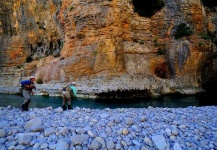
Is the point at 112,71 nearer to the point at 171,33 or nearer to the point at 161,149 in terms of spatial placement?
the point at 171,33

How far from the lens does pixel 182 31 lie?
94.9 feet

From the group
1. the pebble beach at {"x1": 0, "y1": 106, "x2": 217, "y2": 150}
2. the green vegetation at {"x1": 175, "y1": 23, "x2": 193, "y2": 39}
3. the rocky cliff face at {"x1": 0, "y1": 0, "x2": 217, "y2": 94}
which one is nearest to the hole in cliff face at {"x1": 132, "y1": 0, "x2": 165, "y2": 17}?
the rocky cliff face at {"x1": 0, "y1": 0, "x2": 217, "y2": 94}

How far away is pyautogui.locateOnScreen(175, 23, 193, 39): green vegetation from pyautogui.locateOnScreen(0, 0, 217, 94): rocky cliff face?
0.50 meters

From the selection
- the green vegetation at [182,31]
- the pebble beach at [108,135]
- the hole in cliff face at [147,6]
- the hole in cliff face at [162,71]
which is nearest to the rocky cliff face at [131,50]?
the hole in cliff face at [162,71]

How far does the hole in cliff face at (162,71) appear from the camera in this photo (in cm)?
Answer: 2980

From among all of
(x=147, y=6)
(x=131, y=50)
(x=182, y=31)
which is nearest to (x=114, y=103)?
(x=131, y=50)

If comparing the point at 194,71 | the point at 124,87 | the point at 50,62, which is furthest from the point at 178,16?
the point at 50,62

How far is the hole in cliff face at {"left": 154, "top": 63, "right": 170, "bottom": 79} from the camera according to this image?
29.8 meters

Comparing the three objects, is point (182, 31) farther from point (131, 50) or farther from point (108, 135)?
point (108, 135)

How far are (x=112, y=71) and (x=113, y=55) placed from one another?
224cm

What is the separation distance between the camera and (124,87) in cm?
2423

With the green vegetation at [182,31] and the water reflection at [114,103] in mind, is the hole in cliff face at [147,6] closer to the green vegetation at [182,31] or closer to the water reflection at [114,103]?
the green vegetation at [182,31]

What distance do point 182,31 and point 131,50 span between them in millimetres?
8264

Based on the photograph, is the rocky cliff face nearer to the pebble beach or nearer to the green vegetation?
the green vegetation
